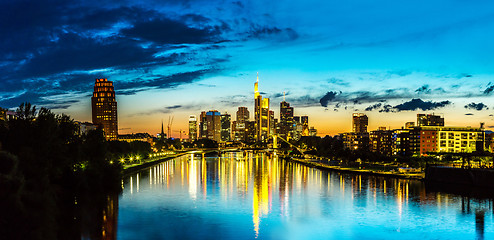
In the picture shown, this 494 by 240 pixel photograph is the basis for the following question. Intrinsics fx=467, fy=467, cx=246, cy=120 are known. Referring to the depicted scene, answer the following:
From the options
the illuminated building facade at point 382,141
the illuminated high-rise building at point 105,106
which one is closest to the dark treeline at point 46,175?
the illuminated building facade at point 382,141

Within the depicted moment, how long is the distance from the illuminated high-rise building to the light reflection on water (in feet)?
400

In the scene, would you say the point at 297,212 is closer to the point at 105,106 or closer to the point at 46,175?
the point at 46,175

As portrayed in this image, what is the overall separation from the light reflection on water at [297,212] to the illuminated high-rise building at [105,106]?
4798 inches

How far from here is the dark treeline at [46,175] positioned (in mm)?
18406

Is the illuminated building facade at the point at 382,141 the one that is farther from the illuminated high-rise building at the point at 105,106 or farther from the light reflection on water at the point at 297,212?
the illuminated high-rise building at the point at 105,106

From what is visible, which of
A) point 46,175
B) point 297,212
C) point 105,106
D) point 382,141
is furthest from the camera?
point 105,106

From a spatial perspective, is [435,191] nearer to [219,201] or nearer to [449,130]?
[219,201]

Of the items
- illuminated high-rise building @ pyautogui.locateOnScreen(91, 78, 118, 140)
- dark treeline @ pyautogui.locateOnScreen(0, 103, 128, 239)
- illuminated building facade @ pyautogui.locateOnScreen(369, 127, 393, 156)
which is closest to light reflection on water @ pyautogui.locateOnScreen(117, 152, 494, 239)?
dark treeline @ pyautogui.locateOnScreen(0, 103, 128, 239)

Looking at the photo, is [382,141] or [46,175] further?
[382,141]

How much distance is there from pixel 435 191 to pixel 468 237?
19.3 metres

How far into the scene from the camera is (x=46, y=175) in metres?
24.0

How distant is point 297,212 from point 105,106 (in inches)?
5636

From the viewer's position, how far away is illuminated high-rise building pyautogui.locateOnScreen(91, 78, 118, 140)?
6407 inches

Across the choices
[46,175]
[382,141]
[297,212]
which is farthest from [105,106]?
[46,175]
